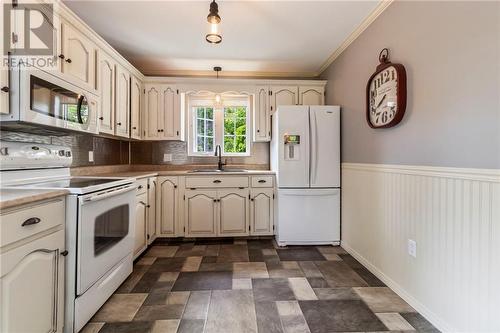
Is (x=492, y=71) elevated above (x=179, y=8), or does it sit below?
below

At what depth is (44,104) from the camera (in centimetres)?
150

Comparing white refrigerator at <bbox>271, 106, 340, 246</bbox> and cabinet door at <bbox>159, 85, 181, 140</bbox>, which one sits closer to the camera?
white refrigerator at <bbox>271, 106, 340, 246</bbox>

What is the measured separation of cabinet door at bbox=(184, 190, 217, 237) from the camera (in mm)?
3125

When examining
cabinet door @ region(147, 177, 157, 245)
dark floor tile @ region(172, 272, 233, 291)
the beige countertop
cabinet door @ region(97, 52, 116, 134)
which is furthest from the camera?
cabinet door @ region(147, 177, 157, 245)

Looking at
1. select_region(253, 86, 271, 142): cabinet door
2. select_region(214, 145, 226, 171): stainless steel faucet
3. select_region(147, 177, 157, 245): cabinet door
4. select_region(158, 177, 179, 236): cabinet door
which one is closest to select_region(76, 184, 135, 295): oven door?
select_region(147, 177, 157, 245): cabinet door

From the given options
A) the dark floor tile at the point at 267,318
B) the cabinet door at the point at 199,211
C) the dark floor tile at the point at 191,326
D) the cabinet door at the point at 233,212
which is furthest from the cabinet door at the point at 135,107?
the dark floor tile at the point at 267,318

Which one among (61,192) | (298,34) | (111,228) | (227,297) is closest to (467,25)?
(298,34)

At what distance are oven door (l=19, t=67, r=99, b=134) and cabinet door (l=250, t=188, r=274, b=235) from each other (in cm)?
193

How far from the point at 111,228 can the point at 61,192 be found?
21.9 inches

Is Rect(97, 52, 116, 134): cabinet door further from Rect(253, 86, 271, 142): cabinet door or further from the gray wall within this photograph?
the gray wall

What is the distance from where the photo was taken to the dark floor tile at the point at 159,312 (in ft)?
5.39

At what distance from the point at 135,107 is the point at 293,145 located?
2.01 metres

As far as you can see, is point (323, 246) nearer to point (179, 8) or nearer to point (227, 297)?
point (227, 297)

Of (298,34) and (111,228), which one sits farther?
(298,34)
